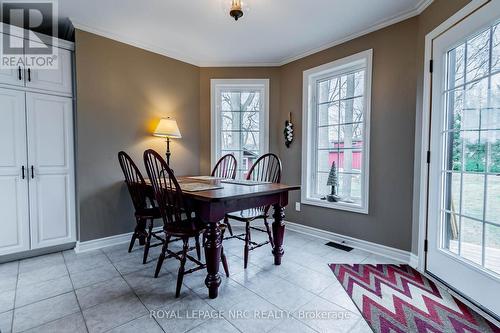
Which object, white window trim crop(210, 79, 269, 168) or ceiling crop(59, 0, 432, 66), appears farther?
white window trim crop(210, 79, 269, 168)

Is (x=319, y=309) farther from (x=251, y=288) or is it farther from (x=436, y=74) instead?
(x=436, y=74)

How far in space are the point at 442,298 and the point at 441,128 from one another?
4.38ft

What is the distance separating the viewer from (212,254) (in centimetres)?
185

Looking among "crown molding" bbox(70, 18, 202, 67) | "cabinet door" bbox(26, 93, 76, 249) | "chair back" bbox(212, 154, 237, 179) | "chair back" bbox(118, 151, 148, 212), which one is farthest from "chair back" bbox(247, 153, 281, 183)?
"cabinet door" bbox(26, 93, 76, 249)

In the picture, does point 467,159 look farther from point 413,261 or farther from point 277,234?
point 277,234

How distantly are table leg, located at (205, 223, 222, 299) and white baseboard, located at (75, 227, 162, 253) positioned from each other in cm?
170

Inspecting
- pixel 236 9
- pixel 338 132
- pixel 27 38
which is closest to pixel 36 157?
pixel 27 38

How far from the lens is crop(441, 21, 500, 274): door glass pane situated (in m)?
1.67

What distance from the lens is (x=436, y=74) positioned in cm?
216

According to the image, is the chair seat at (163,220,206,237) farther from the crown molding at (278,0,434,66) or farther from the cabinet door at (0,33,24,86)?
the crown molding at (278,0,434,66)

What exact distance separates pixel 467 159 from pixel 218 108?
9.77ft

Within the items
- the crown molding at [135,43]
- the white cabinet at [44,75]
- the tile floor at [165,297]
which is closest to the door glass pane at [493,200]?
the tile floor at [165,297]

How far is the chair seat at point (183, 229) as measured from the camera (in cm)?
194

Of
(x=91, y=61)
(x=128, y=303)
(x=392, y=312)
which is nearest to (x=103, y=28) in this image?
(x=91, y=61)
